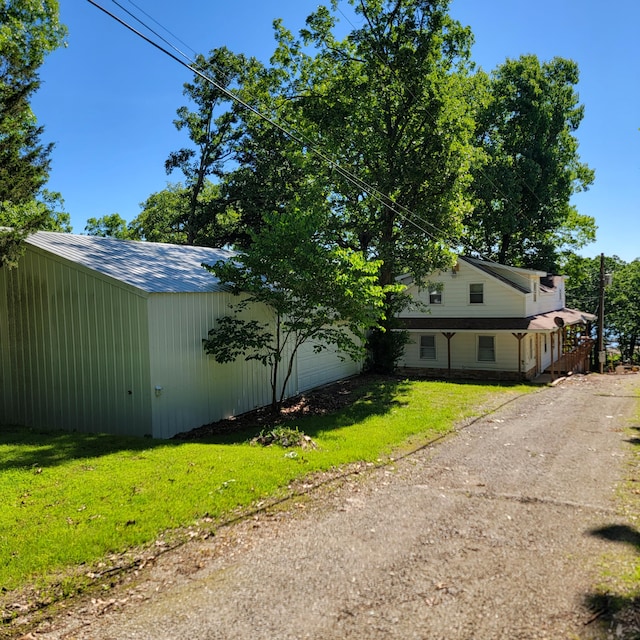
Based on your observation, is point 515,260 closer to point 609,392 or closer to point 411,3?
point 609,392

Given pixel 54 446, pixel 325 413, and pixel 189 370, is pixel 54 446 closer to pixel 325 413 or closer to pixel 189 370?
pixel 189 370

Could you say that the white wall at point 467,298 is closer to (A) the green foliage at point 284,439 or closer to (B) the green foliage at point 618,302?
(A) the green foliage at point 284,439

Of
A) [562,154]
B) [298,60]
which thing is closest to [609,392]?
[298,60]

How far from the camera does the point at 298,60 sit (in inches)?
830

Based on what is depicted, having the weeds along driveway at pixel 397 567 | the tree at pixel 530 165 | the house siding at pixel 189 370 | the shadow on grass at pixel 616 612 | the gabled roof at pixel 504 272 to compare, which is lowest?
the weeds along driveway at pixel 397 567

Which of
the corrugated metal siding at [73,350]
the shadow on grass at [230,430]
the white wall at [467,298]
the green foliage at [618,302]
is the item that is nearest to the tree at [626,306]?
the green foliage at [618,302]

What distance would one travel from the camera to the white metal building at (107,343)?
418 inches

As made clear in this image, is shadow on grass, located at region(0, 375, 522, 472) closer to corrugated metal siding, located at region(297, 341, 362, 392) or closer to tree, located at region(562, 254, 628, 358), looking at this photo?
corrugated metal siding, located at region(297, 341, 362, 392)

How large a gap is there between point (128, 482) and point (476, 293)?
67.0 ft

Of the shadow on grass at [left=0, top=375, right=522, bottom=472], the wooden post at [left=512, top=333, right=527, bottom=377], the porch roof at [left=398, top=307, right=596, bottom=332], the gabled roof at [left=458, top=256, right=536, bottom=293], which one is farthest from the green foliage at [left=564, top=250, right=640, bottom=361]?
the shadow on grass at [left=0, top=375, right=522, bottom=472]

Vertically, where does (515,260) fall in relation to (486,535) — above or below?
above

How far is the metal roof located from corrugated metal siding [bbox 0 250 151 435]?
27 cm

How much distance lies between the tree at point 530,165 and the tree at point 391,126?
12871 millimetres

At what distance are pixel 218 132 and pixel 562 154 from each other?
24.1m
